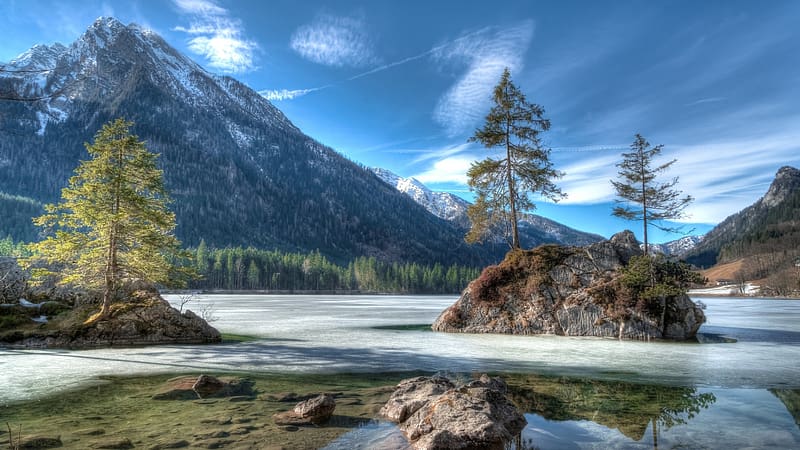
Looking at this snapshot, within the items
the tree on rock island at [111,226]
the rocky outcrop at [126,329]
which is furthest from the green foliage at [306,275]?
the tree on rock island at [111,226]

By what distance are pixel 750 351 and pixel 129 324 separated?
30.1 m

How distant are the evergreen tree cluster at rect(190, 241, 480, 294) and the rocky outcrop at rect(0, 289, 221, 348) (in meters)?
133

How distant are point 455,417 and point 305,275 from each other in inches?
6712

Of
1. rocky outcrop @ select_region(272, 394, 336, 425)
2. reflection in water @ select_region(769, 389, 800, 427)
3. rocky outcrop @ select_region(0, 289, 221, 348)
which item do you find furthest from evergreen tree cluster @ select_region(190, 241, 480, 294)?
reflection in water @ select_region(769, 389, 800, 427)

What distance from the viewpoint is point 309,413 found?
878cm

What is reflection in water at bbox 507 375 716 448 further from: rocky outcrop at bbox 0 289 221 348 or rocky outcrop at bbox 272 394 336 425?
rocky outcrop at bbox 0 289 221 348

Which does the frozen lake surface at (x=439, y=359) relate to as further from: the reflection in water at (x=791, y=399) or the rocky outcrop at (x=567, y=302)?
the rocky outcrop at (x=567, y=302)

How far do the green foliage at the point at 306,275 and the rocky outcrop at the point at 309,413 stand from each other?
152 metres

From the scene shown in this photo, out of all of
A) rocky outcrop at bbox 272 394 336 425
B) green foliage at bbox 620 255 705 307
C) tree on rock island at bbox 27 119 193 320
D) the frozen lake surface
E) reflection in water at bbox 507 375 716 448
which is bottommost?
the frozen lake surface

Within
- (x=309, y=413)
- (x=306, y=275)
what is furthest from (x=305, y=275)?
(x=309, y=413)

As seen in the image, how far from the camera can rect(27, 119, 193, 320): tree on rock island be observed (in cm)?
2144

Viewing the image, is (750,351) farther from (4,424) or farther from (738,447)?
(4,424)

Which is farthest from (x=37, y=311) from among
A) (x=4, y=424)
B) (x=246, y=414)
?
(x=246, y=414)

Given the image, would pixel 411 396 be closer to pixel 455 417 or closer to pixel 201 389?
pixel 455 417
